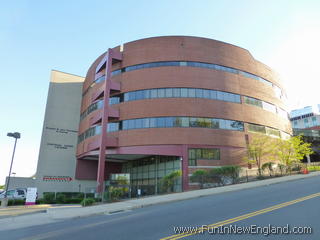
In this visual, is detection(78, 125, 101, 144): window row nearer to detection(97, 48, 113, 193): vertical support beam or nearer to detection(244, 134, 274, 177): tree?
detection(97, 48, 113, 193): vertical support beam

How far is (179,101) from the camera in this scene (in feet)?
102

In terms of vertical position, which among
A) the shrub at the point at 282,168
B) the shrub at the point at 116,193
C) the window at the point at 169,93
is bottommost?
the shrub at the point at 116,193

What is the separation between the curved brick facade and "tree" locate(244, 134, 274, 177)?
1.18m

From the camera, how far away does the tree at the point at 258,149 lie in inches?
1239

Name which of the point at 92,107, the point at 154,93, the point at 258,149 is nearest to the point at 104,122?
the point at 154,93

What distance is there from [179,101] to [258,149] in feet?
41.7

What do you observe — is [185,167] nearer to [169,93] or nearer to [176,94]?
[176,94]

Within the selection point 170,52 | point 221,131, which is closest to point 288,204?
point 221,131

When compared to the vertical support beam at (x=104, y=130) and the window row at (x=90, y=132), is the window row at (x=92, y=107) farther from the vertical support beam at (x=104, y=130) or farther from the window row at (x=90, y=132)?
the vertical support beam at (x=104, y=130)

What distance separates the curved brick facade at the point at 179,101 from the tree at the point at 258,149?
3.88ft

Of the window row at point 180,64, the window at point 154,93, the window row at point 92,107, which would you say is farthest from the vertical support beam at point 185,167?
the window row at point 92,107

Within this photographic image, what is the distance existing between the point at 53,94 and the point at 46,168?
1420 centimetres

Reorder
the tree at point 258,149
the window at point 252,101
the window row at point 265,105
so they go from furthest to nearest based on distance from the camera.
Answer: the window row at point 265,105
the window at point 252,101
the tree at point 258,149

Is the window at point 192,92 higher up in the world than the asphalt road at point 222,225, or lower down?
higher up
